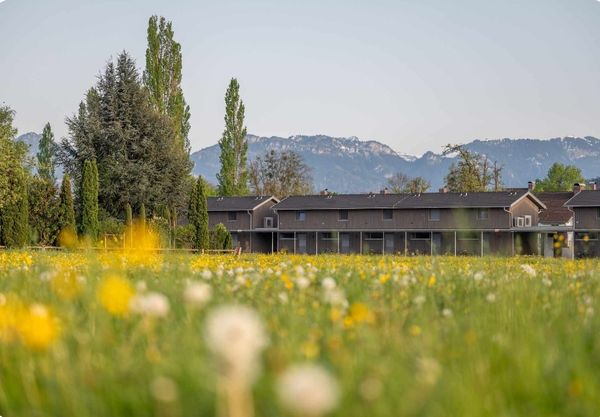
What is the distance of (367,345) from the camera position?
3.70 metres

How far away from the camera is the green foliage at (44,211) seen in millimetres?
39062

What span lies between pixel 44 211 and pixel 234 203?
24.6m

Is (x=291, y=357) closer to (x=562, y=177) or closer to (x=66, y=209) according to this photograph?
(x=66, y=209)

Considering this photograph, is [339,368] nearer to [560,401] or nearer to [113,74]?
[560,401]

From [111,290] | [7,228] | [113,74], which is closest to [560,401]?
[111,290]

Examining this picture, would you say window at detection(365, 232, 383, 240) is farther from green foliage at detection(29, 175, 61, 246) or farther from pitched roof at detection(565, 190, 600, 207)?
green foliage at detection(29, 175, 61, 246)

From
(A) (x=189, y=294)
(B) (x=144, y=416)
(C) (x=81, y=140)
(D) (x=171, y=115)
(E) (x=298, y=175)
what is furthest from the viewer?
(E) (x=298, y=175)

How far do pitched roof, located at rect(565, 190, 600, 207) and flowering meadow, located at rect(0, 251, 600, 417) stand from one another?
177 ft

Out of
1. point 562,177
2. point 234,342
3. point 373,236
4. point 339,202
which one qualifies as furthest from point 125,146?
point 562,177

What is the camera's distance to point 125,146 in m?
45.7

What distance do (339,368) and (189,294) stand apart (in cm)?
83

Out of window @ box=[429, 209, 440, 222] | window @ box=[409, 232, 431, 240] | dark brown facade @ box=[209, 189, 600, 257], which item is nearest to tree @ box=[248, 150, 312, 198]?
dark brown facade @ box=[209, 189, 600, 257]

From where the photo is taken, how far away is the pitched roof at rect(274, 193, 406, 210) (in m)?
59.8

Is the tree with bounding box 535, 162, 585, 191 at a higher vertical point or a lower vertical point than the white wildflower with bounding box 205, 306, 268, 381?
higher
